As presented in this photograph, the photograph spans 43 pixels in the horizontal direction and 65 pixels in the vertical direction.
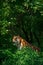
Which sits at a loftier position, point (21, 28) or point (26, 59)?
point (26, 59)

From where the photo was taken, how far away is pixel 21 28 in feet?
36.7

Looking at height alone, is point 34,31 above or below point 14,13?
below

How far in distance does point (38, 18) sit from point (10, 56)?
3.58 meters

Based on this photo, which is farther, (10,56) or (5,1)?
(5,1)

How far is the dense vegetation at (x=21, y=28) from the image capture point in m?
6.65

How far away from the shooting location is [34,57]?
650 cm

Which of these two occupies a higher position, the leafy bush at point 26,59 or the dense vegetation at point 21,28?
the leafy bush at point 26,59

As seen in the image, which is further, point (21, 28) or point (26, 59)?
point (21, 28)

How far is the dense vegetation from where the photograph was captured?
21.8 ft

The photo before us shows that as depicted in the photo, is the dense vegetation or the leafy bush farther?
the dense vegetation

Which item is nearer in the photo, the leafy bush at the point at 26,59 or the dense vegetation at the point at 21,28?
the leafy bush at the point at 26,59

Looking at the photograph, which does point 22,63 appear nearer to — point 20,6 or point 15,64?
point 15,64

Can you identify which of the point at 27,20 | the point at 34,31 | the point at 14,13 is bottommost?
the point at 34,31

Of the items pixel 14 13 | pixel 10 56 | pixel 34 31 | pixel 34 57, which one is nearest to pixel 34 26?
pixel 34 31
